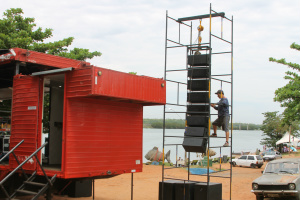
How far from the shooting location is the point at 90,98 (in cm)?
909

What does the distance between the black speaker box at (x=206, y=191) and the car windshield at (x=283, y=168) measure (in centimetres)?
450

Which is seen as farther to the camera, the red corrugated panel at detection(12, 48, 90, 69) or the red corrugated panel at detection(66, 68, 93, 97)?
the red corrugated panel at detection(12, 48, 90, 69)

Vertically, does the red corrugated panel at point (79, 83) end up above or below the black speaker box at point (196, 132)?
above

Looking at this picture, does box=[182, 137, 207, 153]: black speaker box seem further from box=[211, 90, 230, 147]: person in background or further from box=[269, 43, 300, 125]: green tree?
box=[269, 43, 300, 125]: green tree

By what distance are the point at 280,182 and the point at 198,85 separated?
475 cm

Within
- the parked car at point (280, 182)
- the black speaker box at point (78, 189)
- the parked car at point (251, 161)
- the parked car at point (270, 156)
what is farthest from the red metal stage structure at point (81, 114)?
the parked car at point (270, 156)

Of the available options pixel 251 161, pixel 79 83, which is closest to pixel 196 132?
pixel 79 83

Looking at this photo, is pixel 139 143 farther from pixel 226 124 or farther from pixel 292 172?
pixel 292 172

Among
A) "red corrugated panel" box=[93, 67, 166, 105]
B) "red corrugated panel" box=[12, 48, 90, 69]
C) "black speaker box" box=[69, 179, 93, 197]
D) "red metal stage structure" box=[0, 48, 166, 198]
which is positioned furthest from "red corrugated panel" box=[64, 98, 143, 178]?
"black speaker box" box=[69, 179, 93, 197]

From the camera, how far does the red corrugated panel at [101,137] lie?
867 centimetres

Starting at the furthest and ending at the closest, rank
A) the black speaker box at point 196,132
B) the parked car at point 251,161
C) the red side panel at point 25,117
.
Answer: the parked car at point 251,161
the black speaker box at point 196,132
the red side panel at point 25,117

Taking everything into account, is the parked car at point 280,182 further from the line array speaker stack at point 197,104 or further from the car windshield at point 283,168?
the line array speaker stack at point 197,104

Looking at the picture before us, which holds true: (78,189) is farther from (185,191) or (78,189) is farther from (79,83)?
(79,83)

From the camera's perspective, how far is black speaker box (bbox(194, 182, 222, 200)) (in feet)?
32.0
